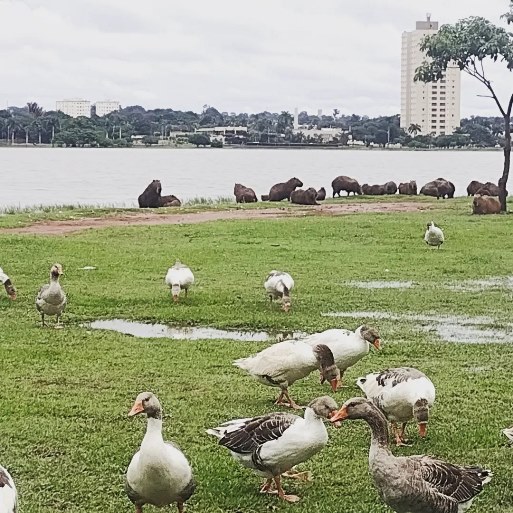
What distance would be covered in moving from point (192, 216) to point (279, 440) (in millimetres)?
25695

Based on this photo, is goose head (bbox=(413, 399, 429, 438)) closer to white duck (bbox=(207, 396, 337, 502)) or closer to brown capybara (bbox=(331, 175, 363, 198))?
white duck (bbox=(207, 396, 337, 502))

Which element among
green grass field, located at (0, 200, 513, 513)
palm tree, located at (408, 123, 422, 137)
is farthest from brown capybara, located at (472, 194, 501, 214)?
palm tree, located at (408, 123, 422, 137)

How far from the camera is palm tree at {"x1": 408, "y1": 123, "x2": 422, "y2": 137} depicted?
132750mm

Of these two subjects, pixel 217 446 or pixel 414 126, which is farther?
pixel 414 126

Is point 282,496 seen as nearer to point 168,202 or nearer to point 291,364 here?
point 291,364

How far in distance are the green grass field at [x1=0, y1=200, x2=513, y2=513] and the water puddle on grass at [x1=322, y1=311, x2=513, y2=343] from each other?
223 millimetres

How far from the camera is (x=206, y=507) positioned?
6.95 m

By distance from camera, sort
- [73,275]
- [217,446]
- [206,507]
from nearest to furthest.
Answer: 1. [206,507]
2. [217,446]
3. [73,275]

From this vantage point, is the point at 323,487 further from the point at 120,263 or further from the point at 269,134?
the point at 269,134

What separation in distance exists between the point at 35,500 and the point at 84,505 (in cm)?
36

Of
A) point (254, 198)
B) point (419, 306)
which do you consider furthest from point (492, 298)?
point (254, 198)

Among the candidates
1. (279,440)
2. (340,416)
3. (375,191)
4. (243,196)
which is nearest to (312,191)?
(243,196)

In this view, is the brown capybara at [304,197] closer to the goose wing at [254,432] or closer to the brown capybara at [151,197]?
the brown capybara at [151,197]

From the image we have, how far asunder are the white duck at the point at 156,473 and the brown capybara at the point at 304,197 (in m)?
35.8
